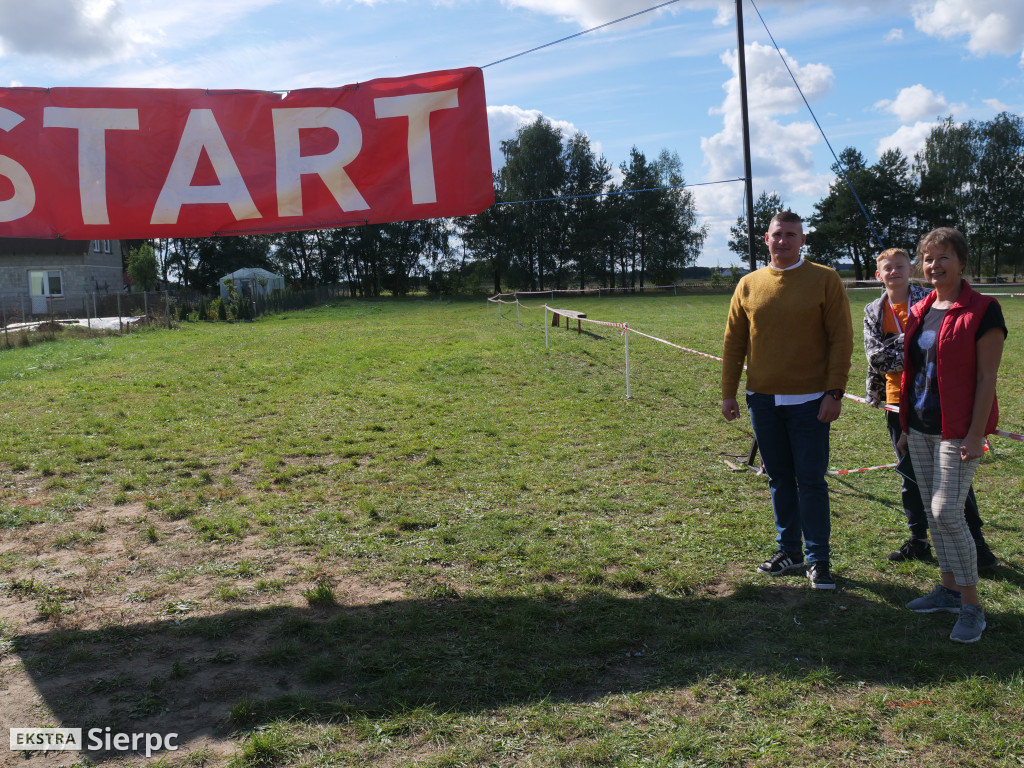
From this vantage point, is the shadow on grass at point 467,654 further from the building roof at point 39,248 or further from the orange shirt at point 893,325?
the building roof at point 39,248

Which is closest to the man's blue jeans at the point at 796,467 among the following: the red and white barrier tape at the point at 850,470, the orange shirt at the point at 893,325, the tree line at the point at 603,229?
the orange shirt at the point at 893,325

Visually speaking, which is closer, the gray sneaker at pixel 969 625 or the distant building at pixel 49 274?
the gray sneaker at pixel 969 625

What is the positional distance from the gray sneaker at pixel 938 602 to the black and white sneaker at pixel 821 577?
402 mm

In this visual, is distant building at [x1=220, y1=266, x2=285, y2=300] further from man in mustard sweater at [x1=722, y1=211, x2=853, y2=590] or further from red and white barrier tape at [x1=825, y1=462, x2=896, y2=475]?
man in mustard sweater at [x1=722, y1=211, x2=853, y2=590]

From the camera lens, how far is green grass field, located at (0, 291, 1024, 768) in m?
2.92

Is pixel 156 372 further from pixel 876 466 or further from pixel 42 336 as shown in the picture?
pixel 876 466

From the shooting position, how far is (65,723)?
9.91ft

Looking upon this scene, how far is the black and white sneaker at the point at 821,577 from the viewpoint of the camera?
163 inches

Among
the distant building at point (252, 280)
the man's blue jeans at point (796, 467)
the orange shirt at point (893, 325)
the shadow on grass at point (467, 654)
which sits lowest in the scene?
the shadow on grass at point (467, 654)

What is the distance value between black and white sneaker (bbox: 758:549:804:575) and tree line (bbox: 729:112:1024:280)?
185 feet

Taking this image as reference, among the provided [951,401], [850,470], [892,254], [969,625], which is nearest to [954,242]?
[951,401]

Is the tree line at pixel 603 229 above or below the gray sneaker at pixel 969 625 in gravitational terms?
above

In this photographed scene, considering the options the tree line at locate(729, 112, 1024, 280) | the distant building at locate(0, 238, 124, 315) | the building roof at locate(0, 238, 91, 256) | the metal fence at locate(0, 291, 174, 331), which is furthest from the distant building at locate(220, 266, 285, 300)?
the tree line at locate(729, 112, 1024, 280)

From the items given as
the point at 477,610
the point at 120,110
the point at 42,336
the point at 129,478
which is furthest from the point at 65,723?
the point at 42,336
